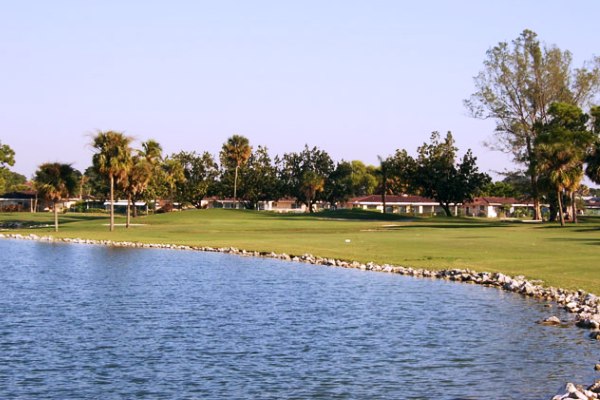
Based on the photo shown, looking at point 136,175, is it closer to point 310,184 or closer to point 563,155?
point 563,155

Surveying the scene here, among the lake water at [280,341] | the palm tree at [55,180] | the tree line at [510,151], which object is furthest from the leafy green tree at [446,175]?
the lake water at [280,341]

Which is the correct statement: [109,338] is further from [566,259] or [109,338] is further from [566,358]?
[566,259]

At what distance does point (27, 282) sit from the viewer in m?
47.0

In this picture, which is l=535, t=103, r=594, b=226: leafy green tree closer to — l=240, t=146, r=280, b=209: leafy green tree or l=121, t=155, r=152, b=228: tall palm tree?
l=121, t=155, r=152, b=228: tall palm tree

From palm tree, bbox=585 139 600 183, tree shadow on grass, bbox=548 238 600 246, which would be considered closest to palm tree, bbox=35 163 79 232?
tree shadow on grass, bbox=548 238 600 246

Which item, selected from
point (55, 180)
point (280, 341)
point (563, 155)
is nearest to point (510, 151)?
point (563, 155)

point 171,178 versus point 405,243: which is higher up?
point 171,178

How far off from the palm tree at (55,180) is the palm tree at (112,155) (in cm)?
555

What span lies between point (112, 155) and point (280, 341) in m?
73.2

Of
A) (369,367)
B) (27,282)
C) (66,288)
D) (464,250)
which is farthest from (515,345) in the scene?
(464,250)

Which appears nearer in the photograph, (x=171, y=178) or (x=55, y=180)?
(x=55, y=180)

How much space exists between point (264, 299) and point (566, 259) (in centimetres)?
2164

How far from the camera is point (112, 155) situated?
322 ft

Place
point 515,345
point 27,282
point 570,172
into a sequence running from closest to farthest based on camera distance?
point 515,345, point 27,282, point 570,172
